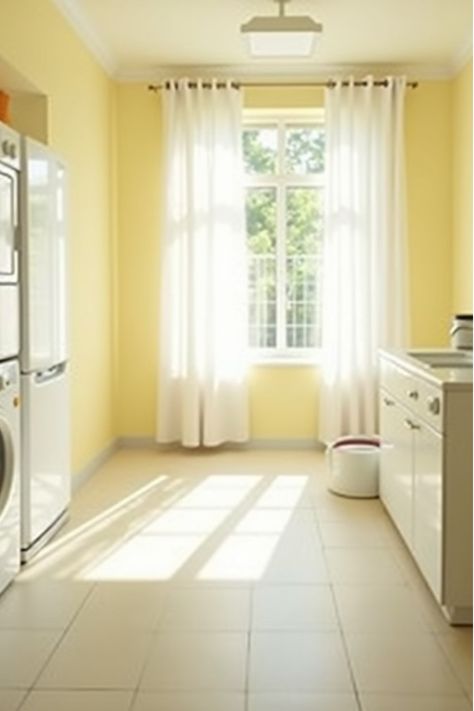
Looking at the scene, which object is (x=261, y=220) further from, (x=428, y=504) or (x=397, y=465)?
(x=428, y=504)

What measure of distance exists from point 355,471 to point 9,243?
242 cm

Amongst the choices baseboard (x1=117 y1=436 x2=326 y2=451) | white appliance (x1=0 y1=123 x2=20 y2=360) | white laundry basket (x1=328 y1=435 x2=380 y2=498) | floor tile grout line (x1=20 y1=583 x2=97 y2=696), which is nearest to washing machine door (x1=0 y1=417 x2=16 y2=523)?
white appliance (x1=0 y1=123 x2=20 y2=360)

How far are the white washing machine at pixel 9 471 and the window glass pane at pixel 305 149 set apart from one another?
3.54m

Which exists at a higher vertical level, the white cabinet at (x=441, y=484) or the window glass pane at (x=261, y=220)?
the window glass pane at (x=261, y=220)

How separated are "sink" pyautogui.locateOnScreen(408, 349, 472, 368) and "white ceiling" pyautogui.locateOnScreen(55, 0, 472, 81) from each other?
6.70 feet

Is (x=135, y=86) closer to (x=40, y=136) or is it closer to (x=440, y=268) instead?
(x=40, y=136)

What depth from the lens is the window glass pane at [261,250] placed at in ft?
20.5

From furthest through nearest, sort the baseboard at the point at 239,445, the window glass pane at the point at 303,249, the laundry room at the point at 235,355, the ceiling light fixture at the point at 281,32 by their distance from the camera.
Result: the window glass pane at the point at 303,249, the baseboard at the point at 239,445, the ceiling light fixture at the point at 281,32, the laundry room at the point at 235,355

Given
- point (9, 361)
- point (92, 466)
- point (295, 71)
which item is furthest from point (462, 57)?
point (9, 361)

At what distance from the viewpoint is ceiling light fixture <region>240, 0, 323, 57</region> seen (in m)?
4.43

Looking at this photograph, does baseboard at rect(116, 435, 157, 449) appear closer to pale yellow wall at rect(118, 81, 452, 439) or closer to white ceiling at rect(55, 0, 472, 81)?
pale yellow wall at rect(118, 81, 452, 439)

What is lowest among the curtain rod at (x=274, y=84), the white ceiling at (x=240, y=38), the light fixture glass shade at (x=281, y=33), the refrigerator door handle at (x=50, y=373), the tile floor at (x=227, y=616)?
the tile floor at (x=227, y=616)

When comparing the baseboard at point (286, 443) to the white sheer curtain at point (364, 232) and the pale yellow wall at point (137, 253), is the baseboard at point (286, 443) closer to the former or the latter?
the white sheer curtain at point (364, 232)

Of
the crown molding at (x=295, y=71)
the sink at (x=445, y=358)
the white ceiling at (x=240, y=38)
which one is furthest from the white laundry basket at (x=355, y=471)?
the crown molding at (x=295, y=71)
